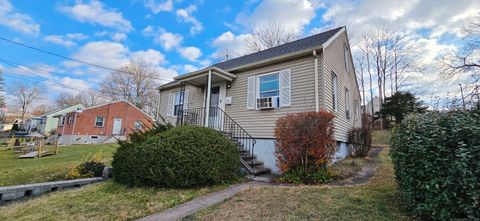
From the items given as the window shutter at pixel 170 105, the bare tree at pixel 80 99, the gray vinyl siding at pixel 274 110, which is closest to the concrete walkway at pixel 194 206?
the gray vinyl siding at pixel 274 110

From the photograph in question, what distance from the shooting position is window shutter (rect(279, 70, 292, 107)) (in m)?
7.90

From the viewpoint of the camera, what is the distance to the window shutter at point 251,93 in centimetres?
878

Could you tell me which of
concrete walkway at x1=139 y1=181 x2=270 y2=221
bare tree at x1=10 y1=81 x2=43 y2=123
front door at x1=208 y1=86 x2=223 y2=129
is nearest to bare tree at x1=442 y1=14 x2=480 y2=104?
front door at x1=208 y1=86 x2=223 y2=129

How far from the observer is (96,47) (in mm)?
19344

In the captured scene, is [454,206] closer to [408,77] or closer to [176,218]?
[176,218]

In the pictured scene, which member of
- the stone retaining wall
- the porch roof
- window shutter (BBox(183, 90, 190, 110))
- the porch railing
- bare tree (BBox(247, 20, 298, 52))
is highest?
bare tree (BBox(247, 20, 298, 52))

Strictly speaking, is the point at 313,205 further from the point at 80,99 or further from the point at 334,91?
the point at 80,99

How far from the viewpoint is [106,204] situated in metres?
4.50

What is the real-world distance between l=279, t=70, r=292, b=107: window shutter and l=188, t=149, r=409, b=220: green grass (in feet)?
12.1

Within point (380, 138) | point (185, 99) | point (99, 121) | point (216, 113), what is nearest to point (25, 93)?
point (99, 121)

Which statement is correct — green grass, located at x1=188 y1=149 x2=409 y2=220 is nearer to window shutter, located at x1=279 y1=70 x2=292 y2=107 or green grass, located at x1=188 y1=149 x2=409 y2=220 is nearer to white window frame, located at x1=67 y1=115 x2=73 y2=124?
window shutter, located at x1=279 y1=70 x2=292 y2=107

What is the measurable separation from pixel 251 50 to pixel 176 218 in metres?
21.4

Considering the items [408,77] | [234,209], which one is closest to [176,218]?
[234,209]

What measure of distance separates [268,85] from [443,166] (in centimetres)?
630
